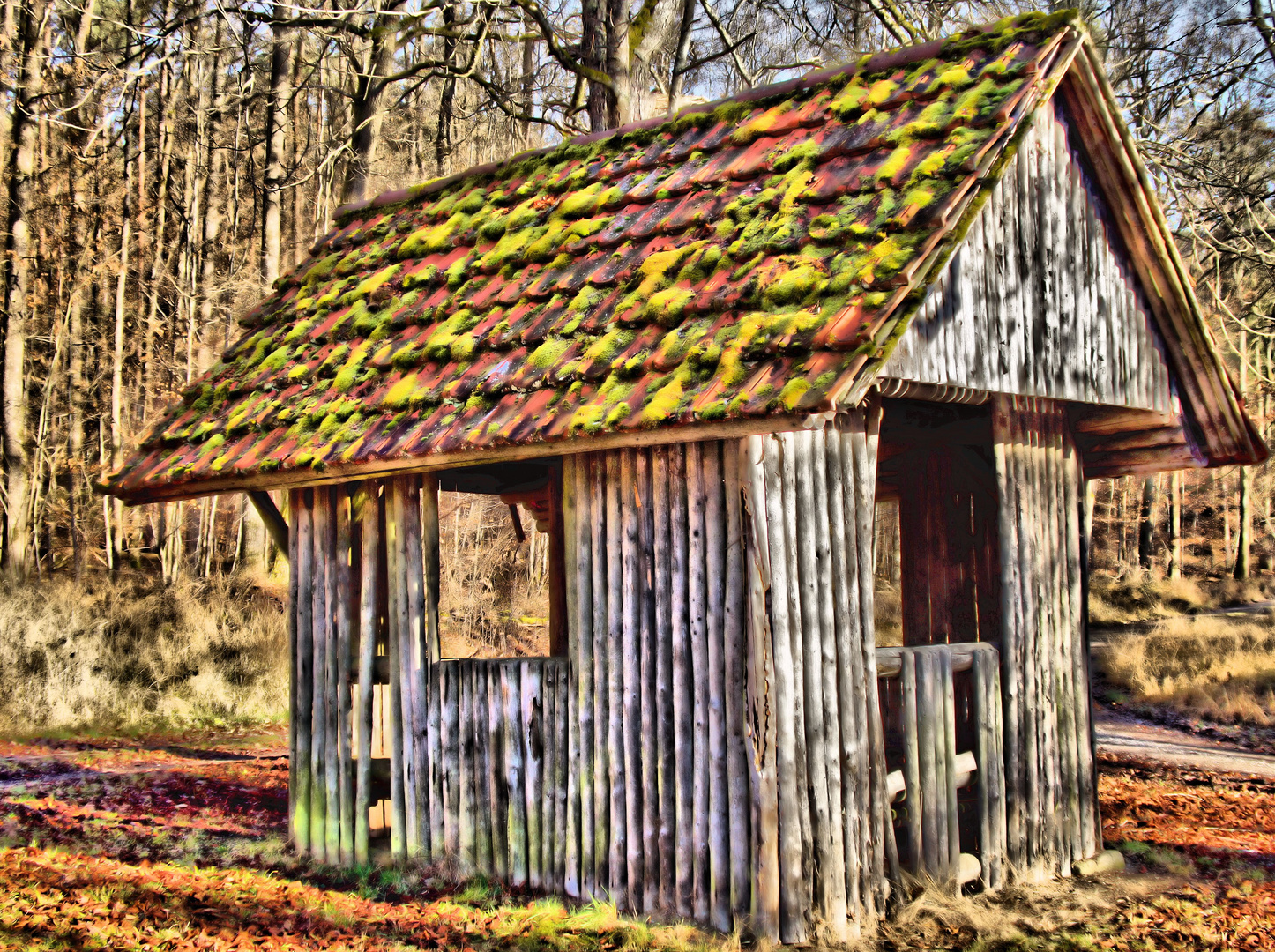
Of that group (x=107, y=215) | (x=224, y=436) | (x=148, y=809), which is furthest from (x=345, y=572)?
(x=107, y=215)

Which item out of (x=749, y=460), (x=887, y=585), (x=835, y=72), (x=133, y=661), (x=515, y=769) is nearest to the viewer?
(x=749, y=460)

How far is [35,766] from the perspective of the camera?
39.5ft

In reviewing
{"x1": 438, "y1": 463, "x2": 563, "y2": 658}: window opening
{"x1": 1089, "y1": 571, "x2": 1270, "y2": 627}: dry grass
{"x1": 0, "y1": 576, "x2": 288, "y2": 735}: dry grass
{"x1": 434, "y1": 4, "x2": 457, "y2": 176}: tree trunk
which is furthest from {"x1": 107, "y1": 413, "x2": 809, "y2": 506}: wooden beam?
{"x1": 1089, "y1": 571, "x2": 1270, "y2": 627}: dry grass

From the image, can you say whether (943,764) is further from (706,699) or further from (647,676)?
(647,676)

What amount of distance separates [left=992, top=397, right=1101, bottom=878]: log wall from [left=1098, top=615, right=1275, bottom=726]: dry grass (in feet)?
29.1

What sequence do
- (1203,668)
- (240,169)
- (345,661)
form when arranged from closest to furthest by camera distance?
1. (345,661)
2. (1203,668)
3. (240,169)

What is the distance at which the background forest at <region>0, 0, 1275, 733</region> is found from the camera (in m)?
14.6

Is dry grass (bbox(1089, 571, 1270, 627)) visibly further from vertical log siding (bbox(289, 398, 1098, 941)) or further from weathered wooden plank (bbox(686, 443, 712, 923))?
weathered wooden plank (bbox(686, 443, 712, 923))

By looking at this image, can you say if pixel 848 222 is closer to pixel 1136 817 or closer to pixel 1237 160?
pixel 1136 817

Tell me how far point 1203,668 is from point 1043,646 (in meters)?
12.2

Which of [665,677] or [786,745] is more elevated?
[665,677]

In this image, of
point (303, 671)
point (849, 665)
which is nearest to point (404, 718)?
point (303, 671)

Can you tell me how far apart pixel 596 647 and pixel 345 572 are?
236 cm

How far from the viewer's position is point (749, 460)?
579 cm
